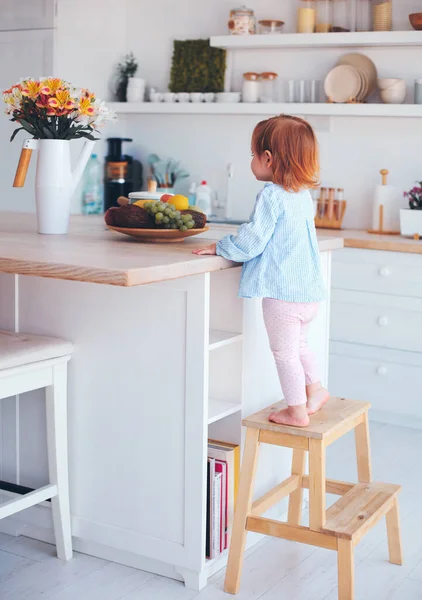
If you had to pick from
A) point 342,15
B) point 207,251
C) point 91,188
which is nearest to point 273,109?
point 342,15

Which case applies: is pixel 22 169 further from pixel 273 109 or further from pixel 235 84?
pixel 235 84

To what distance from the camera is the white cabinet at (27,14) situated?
4.47 meters

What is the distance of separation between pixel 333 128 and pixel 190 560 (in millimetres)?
2809

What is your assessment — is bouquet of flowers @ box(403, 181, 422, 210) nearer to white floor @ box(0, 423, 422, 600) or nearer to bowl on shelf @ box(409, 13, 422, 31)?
bowl on shelf @ box(409, 13, 422, 31)

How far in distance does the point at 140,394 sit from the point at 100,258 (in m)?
0.45

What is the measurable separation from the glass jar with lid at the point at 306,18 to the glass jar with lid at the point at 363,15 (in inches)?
8.6

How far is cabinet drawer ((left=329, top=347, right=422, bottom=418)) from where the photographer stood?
13.0 feet

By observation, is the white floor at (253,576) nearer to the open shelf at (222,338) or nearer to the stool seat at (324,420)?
the stool seat at (324,420)

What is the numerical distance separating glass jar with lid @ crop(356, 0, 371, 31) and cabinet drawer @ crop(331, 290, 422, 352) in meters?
1.37

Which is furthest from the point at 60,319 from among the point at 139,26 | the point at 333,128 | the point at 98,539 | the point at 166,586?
the point at 139,26

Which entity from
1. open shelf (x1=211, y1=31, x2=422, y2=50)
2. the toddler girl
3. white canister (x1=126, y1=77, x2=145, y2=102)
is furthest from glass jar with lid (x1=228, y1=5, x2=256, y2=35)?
the toddler girl

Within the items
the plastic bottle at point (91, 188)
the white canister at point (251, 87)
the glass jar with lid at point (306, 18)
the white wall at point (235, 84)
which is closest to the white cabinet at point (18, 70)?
the white wall at point (235, 84)

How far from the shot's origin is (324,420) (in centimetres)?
236

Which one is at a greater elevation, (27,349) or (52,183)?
(52,183)
